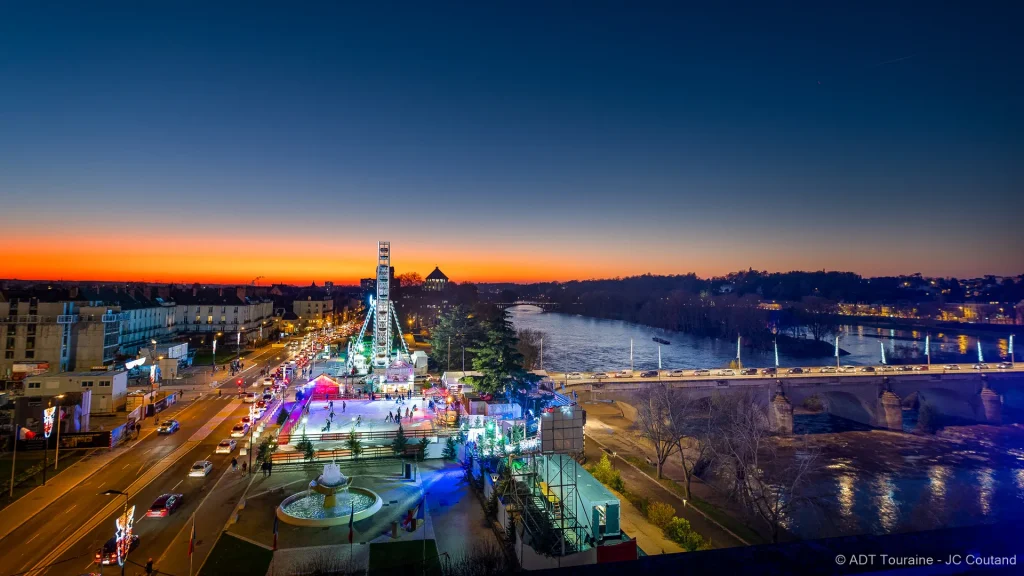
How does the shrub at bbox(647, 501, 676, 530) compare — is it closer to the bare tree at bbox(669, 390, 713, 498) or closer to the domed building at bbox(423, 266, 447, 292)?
the bare tree at bbox(669, 390, 713, 498)

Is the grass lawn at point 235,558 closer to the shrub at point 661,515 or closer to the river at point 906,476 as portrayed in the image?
the shrub at point 661,515

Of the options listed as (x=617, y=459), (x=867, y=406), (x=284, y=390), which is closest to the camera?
(x=617, y=459)

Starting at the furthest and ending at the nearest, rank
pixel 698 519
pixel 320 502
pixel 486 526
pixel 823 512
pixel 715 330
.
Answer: pixel 715 330, pixel 823 512, pixel 698 519, pixel 320 502, pixel 486 526

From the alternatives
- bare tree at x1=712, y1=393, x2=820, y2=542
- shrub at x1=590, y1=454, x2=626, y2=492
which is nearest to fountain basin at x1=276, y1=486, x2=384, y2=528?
shrub at x1=590, y1=454, x2=626, y2=492

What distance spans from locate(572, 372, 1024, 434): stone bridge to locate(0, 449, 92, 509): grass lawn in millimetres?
28096

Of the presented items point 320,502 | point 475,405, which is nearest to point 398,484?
point 320,502

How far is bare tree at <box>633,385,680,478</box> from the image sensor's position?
25312 mm

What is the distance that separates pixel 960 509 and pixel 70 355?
62006 millimetres

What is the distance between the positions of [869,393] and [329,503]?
41.9m

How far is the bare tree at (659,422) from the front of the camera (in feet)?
83.0

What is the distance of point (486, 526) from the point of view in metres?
16.5

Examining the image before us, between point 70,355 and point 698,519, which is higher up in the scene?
point 70,355

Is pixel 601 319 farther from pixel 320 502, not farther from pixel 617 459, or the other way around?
pixel 320 502

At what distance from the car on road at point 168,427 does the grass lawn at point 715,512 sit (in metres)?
25.1
